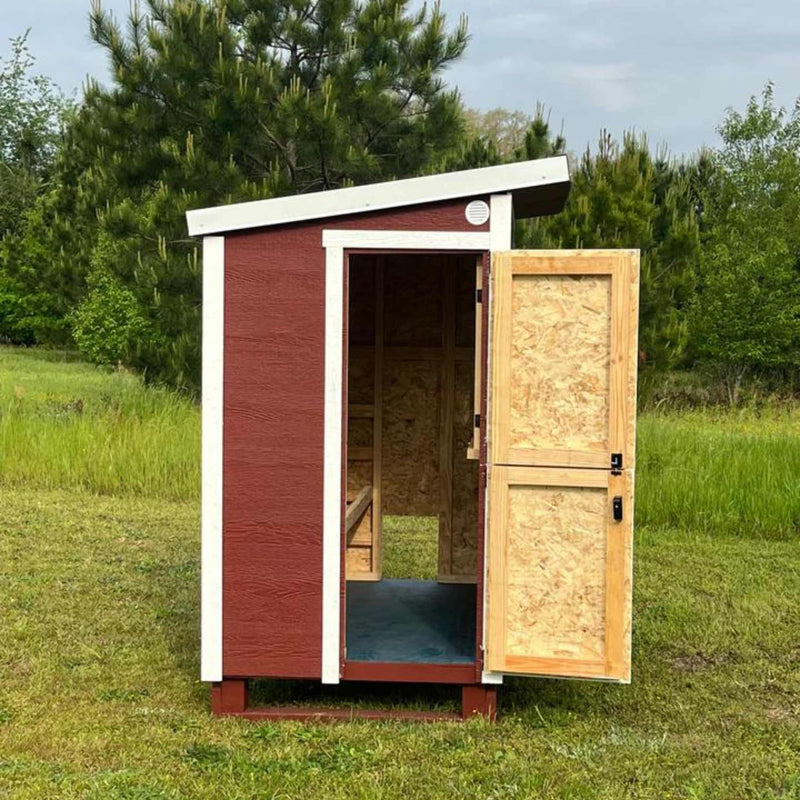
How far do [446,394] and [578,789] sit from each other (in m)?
3.09

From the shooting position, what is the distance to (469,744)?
4.29m

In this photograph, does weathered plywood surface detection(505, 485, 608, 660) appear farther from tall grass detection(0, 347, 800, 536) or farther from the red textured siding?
tall grass detection(0, 347, 800, 536)

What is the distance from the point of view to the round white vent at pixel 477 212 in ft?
14.7

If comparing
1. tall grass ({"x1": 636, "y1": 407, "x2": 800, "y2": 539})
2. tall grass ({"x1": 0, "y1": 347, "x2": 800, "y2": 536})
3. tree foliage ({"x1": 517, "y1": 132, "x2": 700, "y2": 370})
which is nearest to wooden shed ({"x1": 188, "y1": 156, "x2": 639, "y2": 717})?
tall grass ({"x1": 0, "y1": 347, "x2": 800, "y2": 536})

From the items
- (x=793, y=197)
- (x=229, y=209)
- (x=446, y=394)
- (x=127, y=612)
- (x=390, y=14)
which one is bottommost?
(x=127, y=612)

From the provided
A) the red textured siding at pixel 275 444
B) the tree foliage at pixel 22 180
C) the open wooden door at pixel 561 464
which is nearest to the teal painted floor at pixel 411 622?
the red textured siding at pixel 275 444

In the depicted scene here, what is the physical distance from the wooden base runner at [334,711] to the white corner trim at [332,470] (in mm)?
180

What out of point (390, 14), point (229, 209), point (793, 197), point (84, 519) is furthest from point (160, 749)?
point (793, 197)

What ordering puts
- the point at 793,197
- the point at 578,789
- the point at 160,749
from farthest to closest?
the point at 793,197
the point at 160,749
the point at 578,789

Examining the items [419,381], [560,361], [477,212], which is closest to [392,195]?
[477,212]

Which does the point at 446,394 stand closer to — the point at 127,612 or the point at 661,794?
the point at 127,612

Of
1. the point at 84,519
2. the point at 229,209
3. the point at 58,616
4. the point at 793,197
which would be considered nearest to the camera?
the point at 229,209

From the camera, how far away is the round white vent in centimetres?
449

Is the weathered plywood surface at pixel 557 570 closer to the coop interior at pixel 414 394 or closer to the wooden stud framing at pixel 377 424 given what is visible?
the coop interior at pixel 414 394
